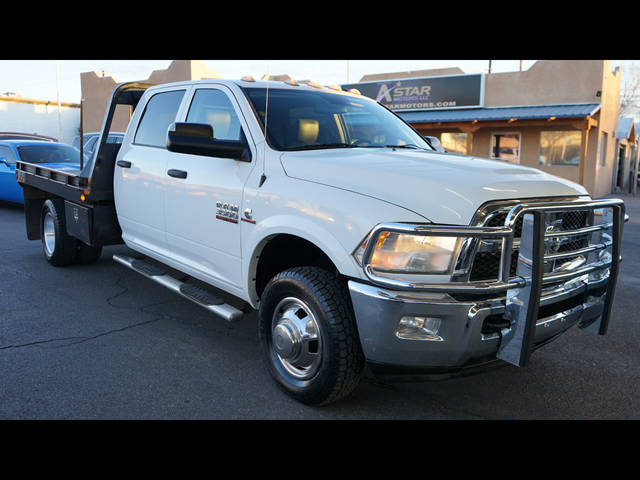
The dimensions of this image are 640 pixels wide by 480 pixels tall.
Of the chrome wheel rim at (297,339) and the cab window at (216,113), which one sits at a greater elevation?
the cab window at (216,113)

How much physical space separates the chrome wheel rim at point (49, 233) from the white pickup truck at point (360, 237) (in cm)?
260

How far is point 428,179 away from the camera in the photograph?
2.90 m

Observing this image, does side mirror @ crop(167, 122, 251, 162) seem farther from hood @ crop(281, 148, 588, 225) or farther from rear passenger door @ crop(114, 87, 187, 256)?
rear passenger door @ crop(114, 87, 187, 256)

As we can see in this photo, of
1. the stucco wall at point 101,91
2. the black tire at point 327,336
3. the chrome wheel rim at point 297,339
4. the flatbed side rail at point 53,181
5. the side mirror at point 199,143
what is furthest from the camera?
the stucco wall at point 101,91

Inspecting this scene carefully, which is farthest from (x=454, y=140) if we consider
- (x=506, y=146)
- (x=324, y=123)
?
(x=324, y=123)

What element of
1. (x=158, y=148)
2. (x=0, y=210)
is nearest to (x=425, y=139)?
(x=158, y=148)

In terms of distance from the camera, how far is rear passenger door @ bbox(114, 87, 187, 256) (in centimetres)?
471

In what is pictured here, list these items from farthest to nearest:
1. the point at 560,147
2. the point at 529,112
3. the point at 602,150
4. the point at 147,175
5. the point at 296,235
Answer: the point at 602,150, the point at 560,147, the point at 529,112, the point at 147,175, the point at 296,235

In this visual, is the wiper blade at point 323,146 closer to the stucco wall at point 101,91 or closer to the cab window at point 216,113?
the cab window at point 216,113

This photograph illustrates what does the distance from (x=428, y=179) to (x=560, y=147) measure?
62.8ft

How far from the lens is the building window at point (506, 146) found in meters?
20.8

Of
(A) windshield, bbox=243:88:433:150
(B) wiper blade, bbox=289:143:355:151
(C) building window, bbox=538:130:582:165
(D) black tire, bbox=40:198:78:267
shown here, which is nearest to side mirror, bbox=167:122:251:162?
(A) windshield, bbox=243:88:433:150

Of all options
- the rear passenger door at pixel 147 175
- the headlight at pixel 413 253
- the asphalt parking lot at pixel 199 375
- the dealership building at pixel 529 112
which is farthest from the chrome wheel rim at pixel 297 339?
the dealership building at pixel 529 112

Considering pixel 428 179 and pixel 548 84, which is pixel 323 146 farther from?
pixel 548 84
